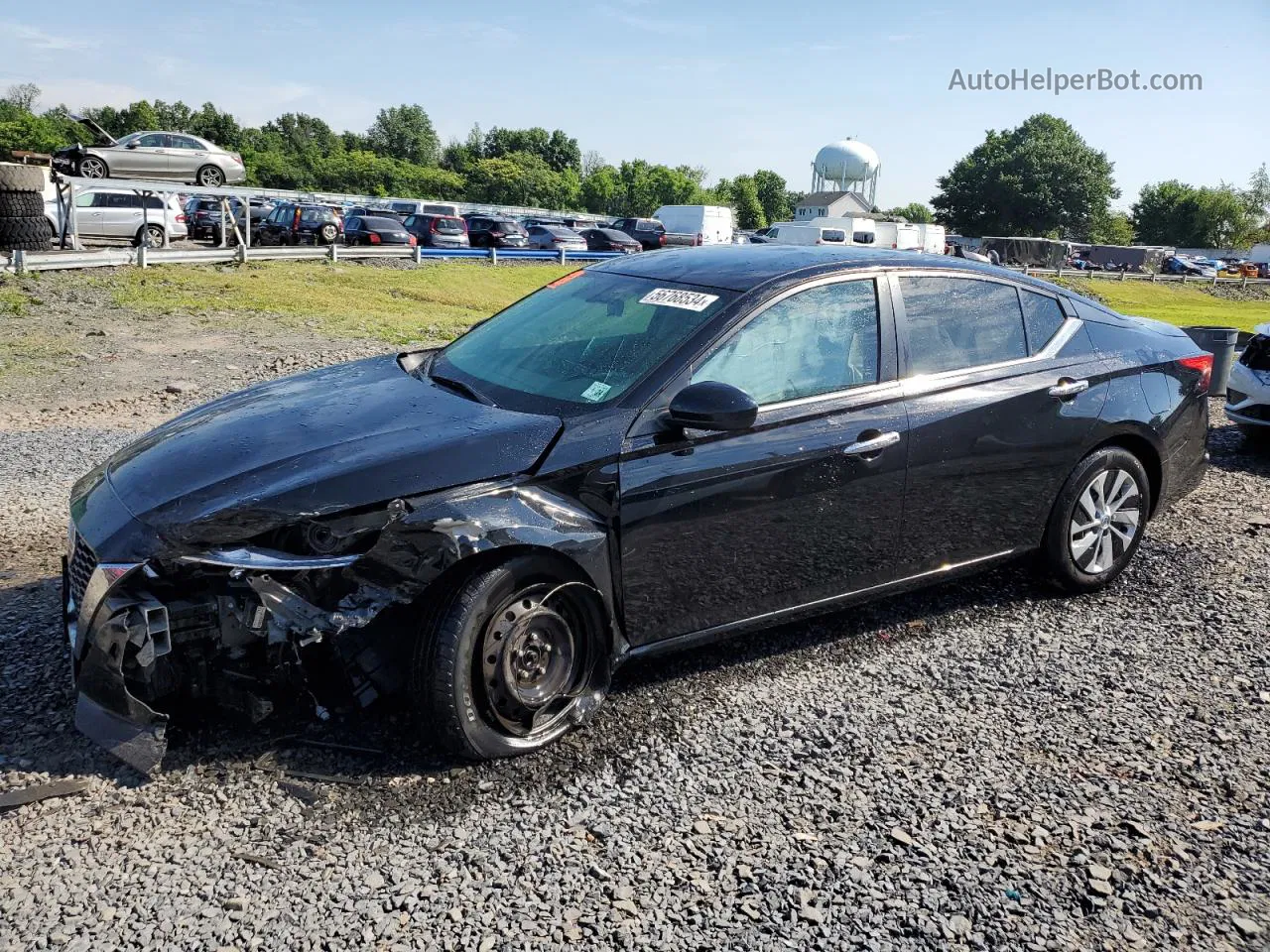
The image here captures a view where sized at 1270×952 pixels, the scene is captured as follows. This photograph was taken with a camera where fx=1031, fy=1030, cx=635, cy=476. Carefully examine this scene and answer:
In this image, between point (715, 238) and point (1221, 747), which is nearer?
point (1221, 747)

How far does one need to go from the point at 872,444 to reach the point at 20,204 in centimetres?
2060

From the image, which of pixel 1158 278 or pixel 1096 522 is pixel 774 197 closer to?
pixel 1158 278

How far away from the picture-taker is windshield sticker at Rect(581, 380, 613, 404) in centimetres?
389

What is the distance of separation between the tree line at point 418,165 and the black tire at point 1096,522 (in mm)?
65850

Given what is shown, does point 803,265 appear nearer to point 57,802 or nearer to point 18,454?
point 57,802

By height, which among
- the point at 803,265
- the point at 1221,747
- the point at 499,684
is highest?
the point at 803,265

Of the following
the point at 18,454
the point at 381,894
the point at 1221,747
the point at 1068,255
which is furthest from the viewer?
the point at 1068,255

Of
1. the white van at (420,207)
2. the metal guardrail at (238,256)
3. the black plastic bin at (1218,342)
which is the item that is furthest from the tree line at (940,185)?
the black plastic bin at (1218,342)

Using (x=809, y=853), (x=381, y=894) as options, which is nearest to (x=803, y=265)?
(x=809, y=853)

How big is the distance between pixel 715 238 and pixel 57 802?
4148 centimetres

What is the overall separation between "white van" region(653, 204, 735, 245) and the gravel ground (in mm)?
40261

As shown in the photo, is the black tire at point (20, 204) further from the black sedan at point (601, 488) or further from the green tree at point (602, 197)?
the green tree at point (602, 197)

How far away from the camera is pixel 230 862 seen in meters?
3.00

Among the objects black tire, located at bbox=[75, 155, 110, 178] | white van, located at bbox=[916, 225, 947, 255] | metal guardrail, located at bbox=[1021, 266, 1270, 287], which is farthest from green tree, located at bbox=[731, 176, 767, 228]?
black tire, located at bbox=[75, 155, 110, 178]
